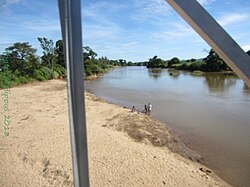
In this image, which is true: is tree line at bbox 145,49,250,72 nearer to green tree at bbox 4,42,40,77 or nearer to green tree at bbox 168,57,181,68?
green tree at bbox 168,57,181,68


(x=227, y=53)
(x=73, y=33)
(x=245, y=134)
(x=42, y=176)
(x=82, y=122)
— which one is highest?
(x=73, y=33)

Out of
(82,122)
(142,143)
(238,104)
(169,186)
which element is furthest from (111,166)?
(238,104)

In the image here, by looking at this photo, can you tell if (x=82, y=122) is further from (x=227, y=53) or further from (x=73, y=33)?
(x=227, y=53)

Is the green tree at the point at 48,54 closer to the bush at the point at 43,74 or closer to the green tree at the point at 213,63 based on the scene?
the bush at the point at 43,74

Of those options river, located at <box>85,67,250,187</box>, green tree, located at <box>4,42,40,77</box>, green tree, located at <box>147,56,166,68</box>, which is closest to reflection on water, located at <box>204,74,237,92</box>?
river, located at <box>85,67,250,187</box>

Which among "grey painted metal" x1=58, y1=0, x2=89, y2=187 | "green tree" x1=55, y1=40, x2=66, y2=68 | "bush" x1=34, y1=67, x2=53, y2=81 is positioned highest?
"green tree" x1=55, y1=40, x2=66, y2=68

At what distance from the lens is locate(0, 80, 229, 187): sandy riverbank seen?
151 inches

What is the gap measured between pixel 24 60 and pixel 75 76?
1669 centimetres

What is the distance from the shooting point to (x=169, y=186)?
3.76 meters

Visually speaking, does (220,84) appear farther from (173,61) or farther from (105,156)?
(173,61)

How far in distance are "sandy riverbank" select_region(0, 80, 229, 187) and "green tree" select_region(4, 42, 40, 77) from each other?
7422 mm

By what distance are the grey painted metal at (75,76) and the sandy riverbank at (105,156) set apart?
9.38 feet

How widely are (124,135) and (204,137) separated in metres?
2.79

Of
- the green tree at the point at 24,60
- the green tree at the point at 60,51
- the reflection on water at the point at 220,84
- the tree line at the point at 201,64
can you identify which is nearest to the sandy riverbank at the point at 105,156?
the green tree at the point at 60,51
